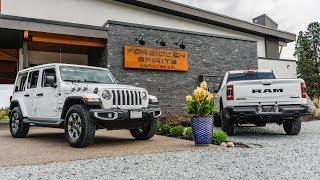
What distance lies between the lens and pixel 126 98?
7.87m

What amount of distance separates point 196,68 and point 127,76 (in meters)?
3.90

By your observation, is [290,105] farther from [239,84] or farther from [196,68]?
[196,68]

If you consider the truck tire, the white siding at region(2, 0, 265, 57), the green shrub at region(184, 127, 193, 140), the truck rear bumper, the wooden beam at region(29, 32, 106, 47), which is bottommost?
the green shrub at region(184, 127, 193, 140)

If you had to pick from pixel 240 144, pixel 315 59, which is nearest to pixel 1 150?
pixel 240 144

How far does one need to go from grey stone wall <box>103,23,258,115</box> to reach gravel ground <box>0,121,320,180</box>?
31.0ft

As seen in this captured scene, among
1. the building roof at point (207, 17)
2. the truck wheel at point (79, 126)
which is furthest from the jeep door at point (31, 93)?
the building roof at point (207, 17)

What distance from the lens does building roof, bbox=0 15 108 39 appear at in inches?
547

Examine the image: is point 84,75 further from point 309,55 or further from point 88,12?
point 309,55

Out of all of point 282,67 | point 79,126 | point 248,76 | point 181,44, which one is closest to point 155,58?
point 181,44

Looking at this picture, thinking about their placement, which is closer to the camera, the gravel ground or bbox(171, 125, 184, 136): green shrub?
the gravel ground

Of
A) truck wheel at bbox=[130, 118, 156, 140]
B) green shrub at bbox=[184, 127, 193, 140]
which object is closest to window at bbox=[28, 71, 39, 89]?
truck wheel at bbox=[130, 118, 156, 140]

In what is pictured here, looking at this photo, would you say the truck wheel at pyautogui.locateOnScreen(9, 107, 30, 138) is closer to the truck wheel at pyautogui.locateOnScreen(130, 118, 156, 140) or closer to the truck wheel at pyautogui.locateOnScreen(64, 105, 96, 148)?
the truck wheel at pyautogui.locateOnScreen(64, 105, 96, 148)

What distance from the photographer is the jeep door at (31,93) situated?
30.7 feet

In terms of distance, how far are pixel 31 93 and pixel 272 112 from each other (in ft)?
20.5
